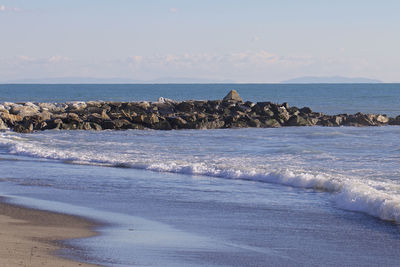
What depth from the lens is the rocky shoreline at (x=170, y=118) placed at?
3231cm

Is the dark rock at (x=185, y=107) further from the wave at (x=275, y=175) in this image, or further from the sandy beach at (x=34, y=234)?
the sandy beach at (x=34, y=234)

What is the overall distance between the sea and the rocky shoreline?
9468 millimetres

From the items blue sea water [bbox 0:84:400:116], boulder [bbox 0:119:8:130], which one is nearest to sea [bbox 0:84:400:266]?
boulder [bbox 0:119:8:130]

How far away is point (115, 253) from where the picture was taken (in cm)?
747

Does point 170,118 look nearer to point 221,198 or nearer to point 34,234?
point 221,198

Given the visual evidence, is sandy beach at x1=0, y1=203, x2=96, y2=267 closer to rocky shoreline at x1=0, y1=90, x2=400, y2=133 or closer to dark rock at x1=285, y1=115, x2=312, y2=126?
rocky shoreline at x1=0, y1=90, x2=400, y2=133

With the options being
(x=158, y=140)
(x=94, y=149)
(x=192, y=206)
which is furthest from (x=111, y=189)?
(x=158, y=140)

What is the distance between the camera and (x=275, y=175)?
14.2 metres

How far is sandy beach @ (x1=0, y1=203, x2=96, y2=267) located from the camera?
6984 mm

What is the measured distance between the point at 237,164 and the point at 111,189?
4.78 m

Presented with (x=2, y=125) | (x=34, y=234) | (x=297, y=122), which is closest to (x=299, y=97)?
(x=297, y=122)

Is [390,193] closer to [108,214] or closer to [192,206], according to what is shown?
[192,206]

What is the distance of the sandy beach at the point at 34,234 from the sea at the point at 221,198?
0.96 ft

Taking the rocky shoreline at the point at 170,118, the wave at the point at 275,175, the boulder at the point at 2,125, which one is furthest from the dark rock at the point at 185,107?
the wave at the point at 275,175
